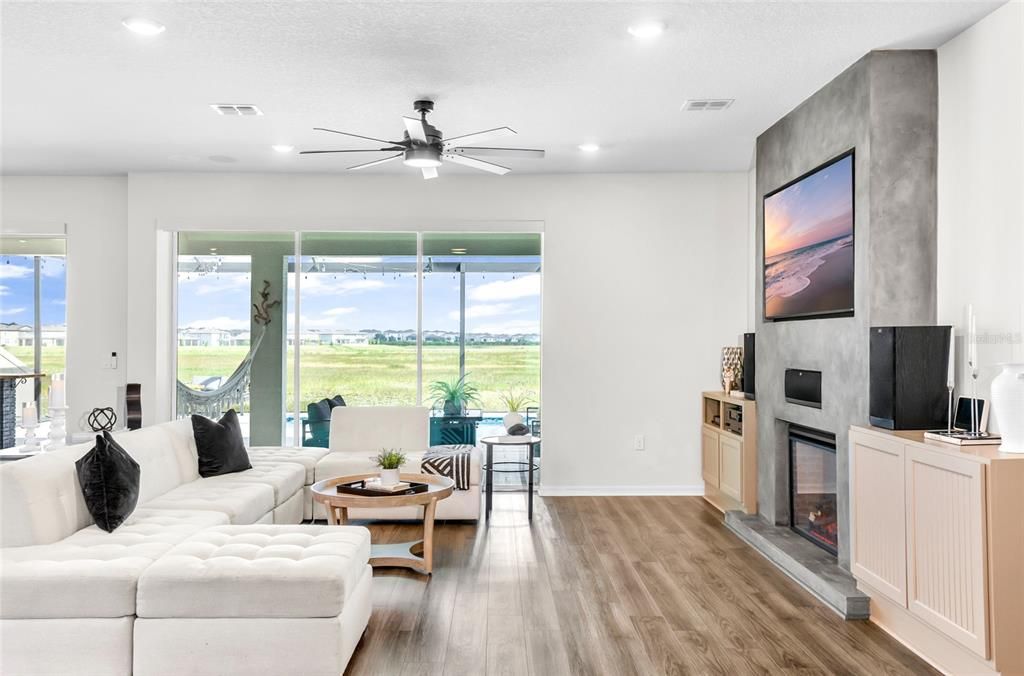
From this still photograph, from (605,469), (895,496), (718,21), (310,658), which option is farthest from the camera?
(605,469)

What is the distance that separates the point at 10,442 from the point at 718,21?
22.7 ft

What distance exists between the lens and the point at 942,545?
105 inches

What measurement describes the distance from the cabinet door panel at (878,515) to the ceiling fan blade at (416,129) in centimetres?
274

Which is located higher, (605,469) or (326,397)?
(326,397)

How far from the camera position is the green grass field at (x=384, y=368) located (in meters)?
6.32

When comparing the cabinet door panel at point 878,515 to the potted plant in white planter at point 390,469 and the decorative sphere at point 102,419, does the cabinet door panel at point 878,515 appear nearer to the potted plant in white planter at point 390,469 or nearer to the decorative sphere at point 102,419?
the potted plant in white planter at point 390,469

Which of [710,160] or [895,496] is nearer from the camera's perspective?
[895,496]

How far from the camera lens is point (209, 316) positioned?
20.9 ft

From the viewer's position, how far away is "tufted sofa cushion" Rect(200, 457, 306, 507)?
4.37 meters

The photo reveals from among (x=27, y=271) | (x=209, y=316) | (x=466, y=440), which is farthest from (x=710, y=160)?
(x=27, y=271)

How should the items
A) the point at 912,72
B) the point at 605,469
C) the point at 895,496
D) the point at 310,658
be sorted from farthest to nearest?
the point at 605,469 < the point at 912,72 < the point at 895,496 < the point at 310,658

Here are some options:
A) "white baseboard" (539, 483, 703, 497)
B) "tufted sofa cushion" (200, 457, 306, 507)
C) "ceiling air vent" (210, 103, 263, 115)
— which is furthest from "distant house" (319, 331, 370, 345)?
"ceiling air vent" (210, 103, 263, 115)

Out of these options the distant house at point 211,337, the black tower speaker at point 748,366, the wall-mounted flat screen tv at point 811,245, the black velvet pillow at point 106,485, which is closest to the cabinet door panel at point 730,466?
the black tower speaker at point 748,366

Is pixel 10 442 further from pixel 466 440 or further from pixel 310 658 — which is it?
pixel 310 658
